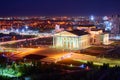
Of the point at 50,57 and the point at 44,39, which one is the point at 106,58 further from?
the point at 44,39

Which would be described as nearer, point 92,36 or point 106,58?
point 106,58

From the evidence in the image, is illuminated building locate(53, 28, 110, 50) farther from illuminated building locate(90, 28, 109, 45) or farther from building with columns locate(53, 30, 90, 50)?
illuminated building locate(90, 28, 109, 45)

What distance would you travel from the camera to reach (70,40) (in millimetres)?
21531

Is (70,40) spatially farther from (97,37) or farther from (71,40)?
(97,37)

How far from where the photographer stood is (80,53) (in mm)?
18922

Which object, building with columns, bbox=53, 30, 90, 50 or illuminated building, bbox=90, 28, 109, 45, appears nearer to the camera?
building with columns, bbox=53, 30, 90, 50

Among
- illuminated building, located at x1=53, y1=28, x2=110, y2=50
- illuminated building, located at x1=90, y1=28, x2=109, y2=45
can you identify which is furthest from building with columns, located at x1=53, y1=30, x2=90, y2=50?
illuminated building, located at x1=90, y1=28, x2=109, y2=45

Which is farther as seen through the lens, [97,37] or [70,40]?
[97,37]

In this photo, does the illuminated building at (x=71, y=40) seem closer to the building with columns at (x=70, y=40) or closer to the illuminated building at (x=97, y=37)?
the building with columns at (x=70, y=40)

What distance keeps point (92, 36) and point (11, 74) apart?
12.2 meters

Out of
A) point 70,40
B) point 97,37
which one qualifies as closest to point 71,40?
point 70,40

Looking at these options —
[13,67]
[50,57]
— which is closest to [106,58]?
[50,57]

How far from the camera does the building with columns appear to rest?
845 inches

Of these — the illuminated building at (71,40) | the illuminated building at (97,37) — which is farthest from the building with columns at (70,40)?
the illuminated building at (97,37)
